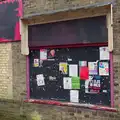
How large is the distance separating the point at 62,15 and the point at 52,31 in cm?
55

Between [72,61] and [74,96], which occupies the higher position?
[72,61]

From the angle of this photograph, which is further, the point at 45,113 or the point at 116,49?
the point at 45,113

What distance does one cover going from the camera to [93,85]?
7.62m

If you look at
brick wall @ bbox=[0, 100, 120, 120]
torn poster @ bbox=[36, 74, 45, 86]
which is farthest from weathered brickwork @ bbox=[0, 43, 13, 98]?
torn poster @ bbox=[36, 74, 45, 86]

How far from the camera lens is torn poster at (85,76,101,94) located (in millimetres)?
7540

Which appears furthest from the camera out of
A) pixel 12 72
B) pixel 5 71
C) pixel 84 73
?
pixel 5 71

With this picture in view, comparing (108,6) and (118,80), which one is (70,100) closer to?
(118,80)

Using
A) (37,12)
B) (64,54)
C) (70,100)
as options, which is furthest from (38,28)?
(70,100)

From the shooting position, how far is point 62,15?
8.05 meters

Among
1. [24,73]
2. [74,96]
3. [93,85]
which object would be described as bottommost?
[74,96]

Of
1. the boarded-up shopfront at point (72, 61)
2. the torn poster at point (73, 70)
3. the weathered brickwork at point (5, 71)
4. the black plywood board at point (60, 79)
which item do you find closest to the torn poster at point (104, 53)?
the boarded-up shopfront at point (72, 61)

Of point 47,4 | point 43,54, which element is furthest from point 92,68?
point 47,4

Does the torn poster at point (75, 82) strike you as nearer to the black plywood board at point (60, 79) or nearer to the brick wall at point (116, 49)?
the black plywood board at point (60, 79)

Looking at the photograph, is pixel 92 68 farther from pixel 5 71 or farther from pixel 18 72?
pixel 5 71
